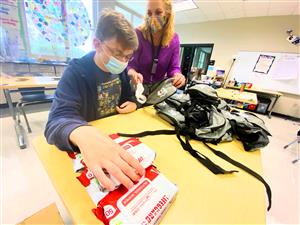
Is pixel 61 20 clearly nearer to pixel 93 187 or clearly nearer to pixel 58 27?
pixel 58 27

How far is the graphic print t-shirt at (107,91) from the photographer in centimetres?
78

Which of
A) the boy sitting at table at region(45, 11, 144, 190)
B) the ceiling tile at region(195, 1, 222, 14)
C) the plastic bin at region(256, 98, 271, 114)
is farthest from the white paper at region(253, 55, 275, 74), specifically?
the boy sitting at table at region(45, 11, 144, 190)

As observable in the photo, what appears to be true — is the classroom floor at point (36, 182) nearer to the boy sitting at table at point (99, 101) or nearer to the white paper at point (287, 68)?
the boy sitting at table at point (99, 101)

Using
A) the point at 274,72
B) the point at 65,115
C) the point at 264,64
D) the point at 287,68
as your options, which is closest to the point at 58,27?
the point at 65,115

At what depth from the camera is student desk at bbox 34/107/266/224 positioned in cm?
35

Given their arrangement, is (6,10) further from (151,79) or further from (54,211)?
(54,211)

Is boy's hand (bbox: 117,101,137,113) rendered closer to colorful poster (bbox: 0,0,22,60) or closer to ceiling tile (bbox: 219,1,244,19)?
colorful poster (bbox: 0,0,22,60)

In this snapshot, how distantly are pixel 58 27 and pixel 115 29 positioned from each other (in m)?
3.26

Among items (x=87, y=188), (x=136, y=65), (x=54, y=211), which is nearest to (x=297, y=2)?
(x=136, y=65)

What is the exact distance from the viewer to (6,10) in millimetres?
2451

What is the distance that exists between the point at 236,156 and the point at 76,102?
2.30ft

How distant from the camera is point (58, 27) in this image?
3.05 m

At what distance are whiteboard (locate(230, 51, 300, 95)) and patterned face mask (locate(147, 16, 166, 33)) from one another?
4487 millimetres

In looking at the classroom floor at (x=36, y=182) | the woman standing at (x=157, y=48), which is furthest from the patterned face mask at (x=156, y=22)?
the classroom floor at (x=36, y=182)
